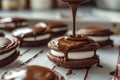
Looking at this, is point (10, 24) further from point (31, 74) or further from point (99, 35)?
point (31, 74)

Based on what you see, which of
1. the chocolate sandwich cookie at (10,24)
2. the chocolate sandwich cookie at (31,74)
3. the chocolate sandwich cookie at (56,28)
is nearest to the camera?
the chocolate sandwich cookie at (31,74)

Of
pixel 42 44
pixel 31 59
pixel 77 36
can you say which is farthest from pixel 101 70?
pixel 42 44

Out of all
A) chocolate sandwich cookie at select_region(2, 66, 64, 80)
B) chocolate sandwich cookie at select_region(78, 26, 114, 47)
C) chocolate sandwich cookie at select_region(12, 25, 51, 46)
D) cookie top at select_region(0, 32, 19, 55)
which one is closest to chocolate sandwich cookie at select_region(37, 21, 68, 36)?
chocolate sandwich cookie at select_region(12, 25, 51, 46)

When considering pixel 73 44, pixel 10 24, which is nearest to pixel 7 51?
pixel 73 44

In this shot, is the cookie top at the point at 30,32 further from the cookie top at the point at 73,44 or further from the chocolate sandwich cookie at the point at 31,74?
the chocolate sandwich cookie at the point at 31,74

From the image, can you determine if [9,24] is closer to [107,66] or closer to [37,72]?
[107,66]

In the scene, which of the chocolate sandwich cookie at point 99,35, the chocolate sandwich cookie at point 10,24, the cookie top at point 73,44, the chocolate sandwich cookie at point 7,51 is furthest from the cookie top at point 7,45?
the chocolate sandwich cookie at point 10,24
